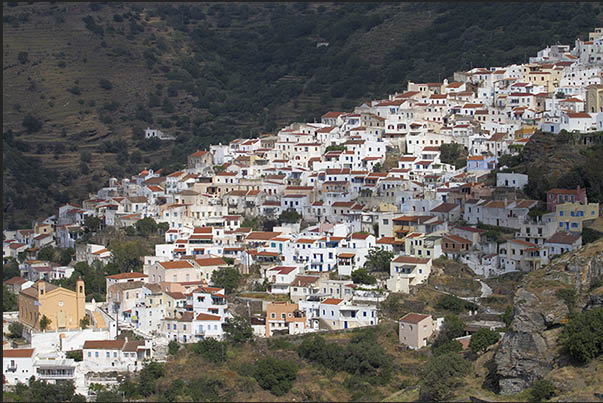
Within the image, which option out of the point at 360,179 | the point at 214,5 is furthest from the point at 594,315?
the point at 214,5

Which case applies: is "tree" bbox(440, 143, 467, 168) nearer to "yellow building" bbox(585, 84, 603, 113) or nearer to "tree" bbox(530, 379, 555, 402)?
"yellow building" bbox(585, 84, 603, 113)

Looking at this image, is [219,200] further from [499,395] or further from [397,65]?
[397,65]

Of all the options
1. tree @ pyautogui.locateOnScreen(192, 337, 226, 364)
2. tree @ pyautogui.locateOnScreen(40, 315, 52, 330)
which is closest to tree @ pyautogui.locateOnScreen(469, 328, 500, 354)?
tree @ pyautogui.locateOnScreen(192, 337, 226, 364)

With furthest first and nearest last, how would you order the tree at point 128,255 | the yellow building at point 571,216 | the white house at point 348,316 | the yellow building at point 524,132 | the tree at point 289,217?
the yellow building at point 524,132
the tree at point 289,217
the tree at point 128,255
the yellow building at point 571,216
the white house at point 348,316

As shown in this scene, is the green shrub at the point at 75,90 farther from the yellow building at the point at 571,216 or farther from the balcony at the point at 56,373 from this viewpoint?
the balcony at the point at 56,373

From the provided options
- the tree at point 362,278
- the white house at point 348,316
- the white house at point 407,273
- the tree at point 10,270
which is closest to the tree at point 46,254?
the tree at point 10,270

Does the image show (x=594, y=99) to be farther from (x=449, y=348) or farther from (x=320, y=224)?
(x=449, y=348)
